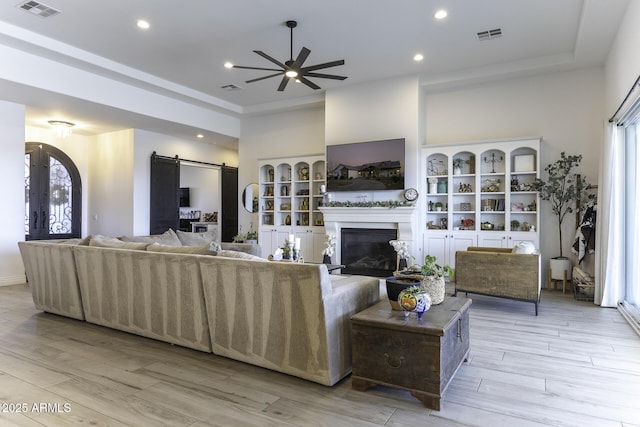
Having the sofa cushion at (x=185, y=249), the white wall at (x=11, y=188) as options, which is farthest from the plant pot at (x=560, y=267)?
the white wall at (x=11, y=188)

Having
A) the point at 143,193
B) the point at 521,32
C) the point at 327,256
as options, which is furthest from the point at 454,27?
the point at 143,193

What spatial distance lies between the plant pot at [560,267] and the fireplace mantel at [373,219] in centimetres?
200

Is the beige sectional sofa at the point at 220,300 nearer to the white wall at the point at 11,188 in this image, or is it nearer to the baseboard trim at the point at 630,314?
the baseboard trim at the point at 630,314

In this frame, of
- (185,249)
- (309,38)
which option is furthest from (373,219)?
(185,249)

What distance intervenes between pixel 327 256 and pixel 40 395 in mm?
4300

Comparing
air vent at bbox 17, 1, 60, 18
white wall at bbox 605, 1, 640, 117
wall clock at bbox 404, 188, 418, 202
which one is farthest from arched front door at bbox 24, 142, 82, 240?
white wall at bbox 605, 1, 640, 117

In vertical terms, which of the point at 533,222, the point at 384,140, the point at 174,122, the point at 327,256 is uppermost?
the point at 174,122

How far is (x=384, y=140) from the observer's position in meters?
6.70

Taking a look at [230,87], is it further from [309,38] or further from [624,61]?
[624,61]

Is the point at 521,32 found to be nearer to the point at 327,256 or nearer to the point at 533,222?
the point at 533,222

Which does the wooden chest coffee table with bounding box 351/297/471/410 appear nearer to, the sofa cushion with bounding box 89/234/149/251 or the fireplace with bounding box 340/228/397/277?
the sofa cushion with bounding box 89/234/149/251

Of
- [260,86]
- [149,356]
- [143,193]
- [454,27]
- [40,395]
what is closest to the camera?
[40,395]

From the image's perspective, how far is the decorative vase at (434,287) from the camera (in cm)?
286

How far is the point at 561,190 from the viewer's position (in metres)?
5.84
